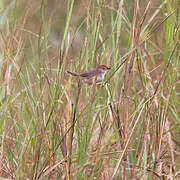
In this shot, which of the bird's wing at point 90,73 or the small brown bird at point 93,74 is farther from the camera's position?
the bird's wing at point 90,73

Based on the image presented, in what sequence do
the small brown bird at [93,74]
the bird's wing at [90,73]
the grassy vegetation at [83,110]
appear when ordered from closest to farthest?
the grassy vegetation at [83,110] < the small brown bird at [93,74] < the bird's wing at [90,73]

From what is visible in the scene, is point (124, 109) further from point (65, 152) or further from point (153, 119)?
point (65, 152)

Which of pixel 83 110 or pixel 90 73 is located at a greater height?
pixel 90 73

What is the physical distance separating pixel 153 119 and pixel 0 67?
0.90 metres

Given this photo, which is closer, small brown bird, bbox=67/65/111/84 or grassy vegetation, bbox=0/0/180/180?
grassy vegetation, bbox=0/0/180/180

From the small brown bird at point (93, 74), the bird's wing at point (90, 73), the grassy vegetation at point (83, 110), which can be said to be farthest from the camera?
the bird's wing at point (90, 73)

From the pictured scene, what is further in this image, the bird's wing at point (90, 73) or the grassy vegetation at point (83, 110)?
the bird's wing at point (90, 73)

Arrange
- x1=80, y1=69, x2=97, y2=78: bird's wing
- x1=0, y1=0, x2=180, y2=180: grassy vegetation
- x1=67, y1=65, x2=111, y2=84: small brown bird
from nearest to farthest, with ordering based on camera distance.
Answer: x1=0, y1=0, x2=180, y2=180: grassy vegetation
x1=67, y1=65, x2=111, y2=84: small brown bird
x1=80, y1=69, x2=97, y2=78: bird's wing

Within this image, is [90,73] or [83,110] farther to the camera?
[90,73]

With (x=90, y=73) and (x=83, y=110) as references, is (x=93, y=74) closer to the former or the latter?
(x=90, y=73)

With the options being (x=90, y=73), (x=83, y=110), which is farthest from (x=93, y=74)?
(x=83, y=110)

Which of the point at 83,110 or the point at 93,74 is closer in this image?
the point at 83,110

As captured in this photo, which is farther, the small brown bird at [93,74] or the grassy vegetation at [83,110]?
the small brown bird at [93,74]

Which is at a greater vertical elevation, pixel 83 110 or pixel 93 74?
pixel 93 74
